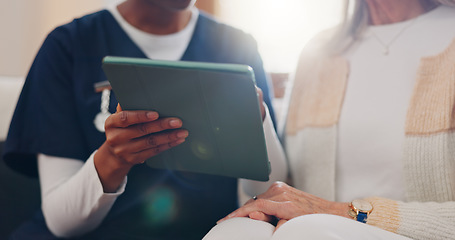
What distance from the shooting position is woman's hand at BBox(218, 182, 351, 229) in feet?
2.03

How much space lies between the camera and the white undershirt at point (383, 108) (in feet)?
2.61

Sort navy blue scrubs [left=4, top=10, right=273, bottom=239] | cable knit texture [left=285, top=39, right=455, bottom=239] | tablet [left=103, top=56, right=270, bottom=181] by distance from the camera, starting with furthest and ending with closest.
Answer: navy blue scrubs [left=4, top=10, right=273, bottom=239] → cable knit texture [left=285, top=39, right=455, bottom=239] → tablet [left=103, top=56, right=270, bottom=181]

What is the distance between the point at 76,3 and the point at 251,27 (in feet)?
3.19

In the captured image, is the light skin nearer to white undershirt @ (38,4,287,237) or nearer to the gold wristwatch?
the gold wristwatch

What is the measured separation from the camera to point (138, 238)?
0.76m

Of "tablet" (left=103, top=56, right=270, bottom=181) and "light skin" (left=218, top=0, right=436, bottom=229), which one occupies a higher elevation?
"tablet" (left=103, top=56, right=270, bottom=181)

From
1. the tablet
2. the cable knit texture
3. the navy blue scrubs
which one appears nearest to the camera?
the tablet

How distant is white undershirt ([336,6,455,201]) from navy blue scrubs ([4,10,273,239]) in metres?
0.29

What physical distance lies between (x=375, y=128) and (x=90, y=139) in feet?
2.00

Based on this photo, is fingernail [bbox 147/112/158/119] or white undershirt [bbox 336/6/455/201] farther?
white undershirt [bbox 336/6/455/201]

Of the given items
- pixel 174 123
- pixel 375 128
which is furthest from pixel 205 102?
pixel 375 128

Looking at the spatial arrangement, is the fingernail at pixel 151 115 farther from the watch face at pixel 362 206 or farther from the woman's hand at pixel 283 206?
the watch face at pixel 362 206

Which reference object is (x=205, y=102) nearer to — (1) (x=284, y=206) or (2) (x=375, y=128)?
(1) (x=284, y=206)

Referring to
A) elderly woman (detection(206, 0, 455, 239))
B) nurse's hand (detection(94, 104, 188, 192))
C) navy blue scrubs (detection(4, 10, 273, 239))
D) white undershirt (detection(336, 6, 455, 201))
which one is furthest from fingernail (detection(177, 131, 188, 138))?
white undershirt (detection(336, 6, 455, 201))
